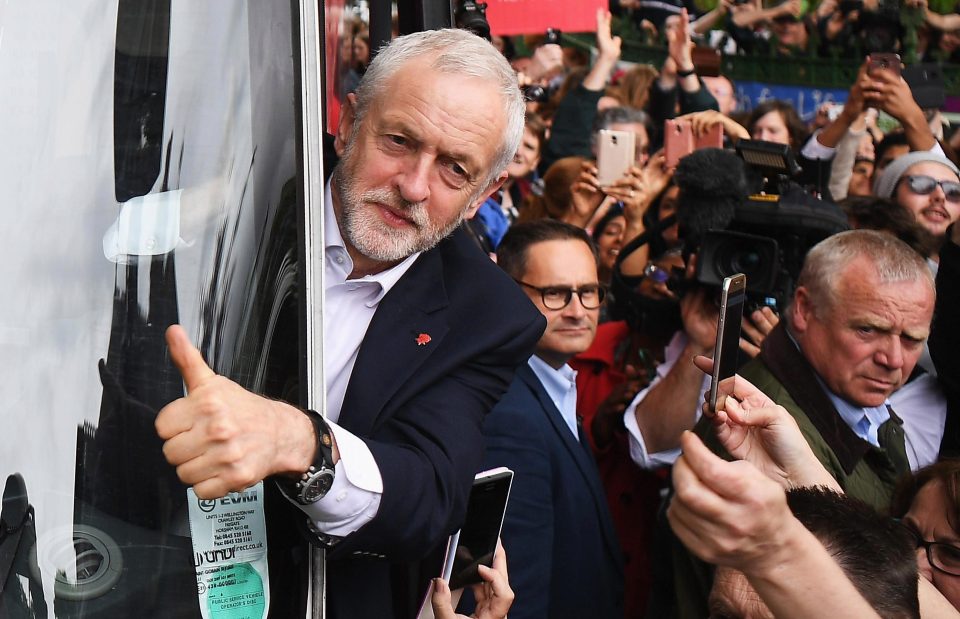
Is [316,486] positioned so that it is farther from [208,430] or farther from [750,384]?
[750,384]

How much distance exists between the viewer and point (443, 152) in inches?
81.0

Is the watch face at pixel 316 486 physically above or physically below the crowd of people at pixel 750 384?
above

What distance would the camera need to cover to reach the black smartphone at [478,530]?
2178 mm

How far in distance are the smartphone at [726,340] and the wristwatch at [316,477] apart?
1.72 feet

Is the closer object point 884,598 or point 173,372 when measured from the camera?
point 173,372

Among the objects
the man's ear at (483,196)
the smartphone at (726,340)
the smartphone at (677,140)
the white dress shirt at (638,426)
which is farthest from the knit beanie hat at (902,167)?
the smartphone at (726,340)

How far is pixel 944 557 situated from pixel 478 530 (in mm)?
982

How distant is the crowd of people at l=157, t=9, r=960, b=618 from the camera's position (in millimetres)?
1543

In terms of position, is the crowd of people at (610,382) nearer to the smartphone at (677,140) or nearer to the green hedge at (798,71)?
the smartphone at (677,140)

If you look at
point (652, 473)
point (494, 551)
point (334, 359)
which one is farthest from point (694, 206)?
point (334, 359)

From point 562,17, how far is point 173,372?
12.1 ft

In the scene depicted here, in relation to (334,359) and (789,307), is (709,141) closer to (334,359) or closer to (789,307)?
(789,307)

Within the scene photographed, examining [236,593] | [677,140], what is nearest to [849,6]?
[677,140]

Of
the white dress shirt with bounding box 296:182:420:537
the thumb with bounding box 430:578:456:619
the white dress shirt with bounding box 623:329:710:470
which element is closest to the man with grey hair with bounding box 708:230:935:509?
the white dress shirt with bounding box 623:329:710:470
